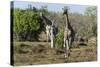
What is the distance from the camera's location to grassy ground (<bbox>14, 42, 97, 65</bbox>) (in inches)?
103

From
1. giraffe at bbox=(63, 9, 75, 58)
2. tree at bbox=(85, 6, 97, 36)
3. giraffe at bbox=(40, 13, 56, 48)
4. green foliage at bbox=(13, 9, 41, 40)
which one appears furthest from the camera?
tree at bbox=(85, 6, 97, 36)

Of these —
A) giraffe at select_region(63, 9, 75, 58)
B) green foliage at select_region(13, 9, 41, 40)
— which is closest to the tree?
giraffe at select_region(63, 9, 75, 58)

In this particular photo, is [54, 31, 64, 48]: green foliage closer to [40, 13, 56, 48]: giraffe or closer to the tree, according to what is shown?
[40, 13, 56, 48]: giraffe

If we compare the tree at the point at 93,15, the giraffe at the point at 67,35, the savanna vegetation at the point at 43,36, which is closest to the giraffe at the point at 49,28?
the savanna vegetation at the point at 43,36

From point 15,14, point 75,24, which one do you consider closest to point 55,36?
point 75,24

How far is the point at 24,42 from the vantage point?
264 centimetres

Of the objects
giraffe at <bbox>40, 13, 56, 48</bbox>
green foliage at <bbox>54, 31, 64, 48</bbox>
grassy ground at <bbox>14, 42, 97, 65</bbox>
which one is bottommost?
grassy ground at <bbox>14, 42, 97, 65</bbox>

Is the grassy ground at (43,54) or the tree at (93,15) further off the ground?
the tree at (93,15)

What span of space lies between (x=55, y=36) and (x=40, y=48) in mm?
268

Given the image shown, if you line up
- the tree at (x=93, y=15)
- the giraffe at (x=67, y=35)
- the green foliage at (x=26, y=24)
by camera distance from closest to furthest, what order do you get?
the green foliage at (x=26, y=24) < the giraffe at (x=67, y=35) < the tree at (x=93, y=15)

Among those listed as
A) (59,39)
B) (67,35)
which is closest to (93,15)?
(67,35)

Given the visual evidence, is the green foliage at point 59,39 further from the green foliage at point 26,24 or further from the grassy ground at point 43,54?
the green foliage at point 26,24

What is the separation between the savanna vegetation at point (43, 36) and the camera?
2.61m
